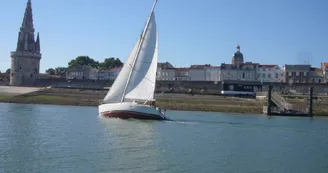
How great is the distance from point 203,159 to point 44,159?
886cm

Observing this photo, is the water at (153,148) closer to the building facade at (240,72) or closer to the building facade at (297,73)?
the building facade at (297,73)

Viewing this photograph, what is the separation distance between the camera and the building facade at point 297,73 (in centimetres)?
13400

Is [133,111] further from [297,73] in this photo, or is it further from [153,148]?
[297,73]

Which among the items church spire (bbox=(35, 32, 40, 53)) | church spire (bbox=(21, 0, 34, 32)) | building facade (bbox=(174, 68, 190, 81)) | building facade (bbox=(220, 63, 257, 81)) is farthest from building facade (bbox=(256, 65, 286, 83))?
church spire (bbox=(21, 0, 34, 32))

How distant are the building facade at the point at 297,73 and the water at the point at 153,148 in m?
97.9

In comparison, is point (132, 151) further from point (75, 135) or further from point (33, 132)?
point (33, 132)

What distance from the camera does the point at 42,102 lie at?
7838 cm

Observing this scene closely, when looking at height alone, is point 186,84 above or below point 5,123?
above

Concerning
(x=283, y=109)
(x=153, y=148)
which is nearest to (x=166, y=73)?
(x=283, y=109)

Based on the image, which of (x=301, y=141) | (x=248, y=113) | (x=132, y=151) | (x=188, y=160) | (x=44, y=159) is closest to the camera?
(x=44, y=159)

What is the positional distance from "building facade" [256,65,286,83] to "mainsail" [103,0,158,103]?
98.0m

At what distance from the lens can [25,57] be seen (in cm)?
13388

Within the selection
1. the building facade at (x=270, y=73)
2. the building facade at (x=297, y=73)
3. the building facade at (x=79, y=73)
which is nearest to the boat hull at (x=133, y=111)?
the building facade at (x=297, y=73)

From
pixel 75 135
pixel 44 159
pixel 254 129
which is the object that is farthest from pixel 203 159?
pixel 254 129
